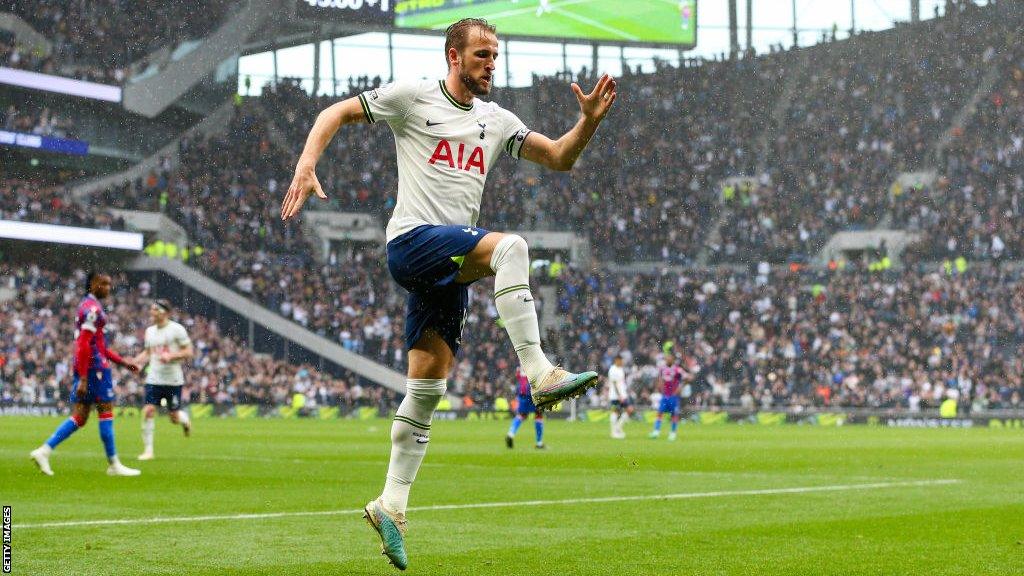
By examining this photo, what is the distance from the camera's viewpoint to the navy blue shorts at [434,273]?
6613 mm

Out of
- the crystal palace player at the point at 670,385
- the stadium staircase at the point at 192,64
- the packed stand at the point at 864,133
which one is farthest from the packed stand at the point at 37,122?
the crystal palace player at the point at 670,385

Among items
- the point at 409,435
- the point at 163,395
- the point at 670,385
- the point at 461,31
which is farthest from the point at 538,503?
the point at 670,385

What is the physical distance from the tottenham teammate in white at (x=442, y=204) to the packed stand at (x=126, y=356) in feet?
130

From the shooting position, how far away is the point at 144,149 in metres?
56.9

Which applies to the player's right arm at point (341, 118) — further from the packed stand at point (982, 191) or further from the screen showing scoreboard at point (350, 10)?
the screen showing scoreboard at point (350, 10)

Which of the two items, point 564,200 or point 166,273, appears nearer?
point 166,273

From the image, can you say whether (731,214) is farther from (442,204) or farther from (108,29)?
(442,204)

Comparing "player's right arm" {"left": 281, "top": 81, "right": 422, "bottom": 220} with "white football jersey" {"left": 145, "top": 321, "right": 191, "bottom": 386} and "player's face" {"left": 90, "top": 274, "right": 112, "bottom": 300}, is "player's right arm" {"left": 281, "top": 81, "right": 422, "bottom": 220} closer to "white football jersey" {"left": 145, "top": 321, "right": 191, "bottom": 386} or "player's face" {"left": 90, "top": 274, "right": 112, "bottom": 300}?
"player's face" {"left": 90, "top": 274, "right": 112, "bottom": 300}

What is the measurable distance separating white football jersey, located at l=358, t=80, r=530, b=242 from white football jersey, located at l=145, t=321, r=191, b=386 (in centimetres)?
1297

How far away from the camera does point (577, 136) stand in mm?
7145

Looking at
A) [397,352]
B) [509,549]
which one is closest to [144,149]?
[397,352]

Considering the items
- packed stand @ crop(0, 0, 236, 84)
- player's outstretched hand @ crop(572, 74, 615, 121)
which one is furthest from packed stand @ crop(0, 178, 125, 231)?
player's outstretched hand @ crop(572, 74, 615, 121)

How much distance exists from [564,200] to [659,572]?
4971 centimetres

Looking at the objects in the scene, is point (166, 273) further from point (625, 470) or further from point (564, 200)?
point (625, 470)
